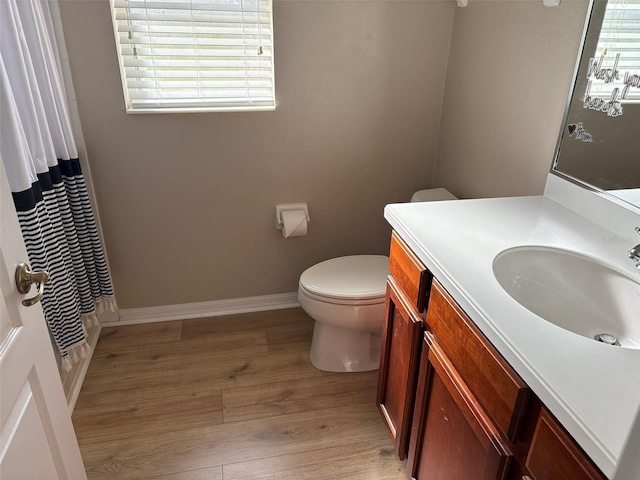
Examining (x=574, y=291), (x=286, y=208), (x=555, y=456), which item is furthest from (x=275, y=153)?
(x=555, y=456)

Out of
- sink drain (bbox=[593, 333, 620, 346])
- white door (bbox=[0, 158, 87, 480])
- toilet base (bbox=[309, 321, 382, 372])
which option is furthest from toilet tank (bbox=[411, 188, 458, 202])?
white door (bbox=[0, 158, 87, 480])

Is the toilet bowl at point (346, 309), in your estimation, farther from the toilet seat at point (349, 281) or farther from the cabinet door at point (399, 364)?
the cabinet door at point (399, 364)

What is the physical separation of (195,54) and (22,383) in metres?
1.53

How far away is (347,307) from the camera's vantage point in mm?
1927

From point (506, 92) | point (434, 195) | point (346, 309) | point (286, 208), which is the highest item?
point (506, 92)

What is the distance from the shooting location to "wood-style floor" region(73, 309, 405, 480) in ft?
5.62

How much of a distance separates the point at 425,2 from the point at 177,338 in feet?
6.54

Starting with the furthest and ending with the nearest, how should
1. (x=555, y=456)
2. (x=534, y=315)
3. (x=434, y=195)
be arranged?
(x=434, y=195)
(x=534, y=315)
(x=555, y=456)

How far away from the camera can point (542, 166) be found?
164 centimetres

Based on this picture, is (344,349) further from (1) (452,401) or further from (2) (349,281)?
(1) (452,401)

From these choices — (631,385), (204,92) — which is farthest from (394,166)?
(631,385)

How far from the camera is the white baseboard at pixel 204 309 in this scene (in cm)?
249

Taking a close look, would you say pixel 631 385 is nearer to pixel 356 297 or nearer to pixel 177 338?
pixel 356 297

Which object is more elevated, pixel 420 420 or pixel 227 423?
pixel 420 420
